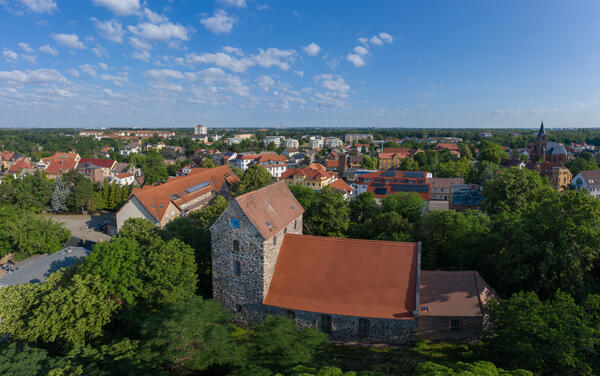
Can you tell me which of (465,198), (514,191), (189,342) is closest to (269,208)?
(189,342)

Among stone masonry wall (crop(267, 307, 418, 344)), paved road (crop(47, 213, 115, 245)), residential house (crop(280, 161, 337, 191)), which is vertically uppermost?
residential house (crop(280, 161, 337, 191))

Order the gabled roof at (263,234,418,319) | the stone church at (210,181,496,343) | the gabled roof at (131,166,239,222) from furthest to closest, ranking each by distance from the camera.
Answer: the gabled roof at (131,166,239,222) → the stone church at (210,181,496,343) → the gabled roof at (263,234,418,319)

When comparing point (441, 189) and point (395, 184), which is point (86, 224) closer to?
point (395, 184)

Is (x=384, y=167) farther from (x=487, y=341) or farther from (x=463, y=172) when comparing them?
(x=487, y=341)

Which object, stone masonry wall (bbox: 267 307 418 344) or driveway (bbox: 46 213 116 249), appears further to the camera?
driveway (bbox: 46 213 116 249)

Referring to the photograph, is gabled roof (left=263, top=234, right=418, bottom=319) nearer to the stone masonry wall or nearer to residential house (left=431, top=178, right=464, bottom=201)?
the stone masonry wall

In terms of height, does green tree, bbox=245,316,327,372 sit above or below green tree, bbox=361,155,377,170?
below

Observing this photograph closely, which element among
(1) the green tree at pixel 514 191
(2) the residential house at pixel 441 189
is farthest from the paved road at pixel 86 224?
(2) the residential house at pixel 441 189

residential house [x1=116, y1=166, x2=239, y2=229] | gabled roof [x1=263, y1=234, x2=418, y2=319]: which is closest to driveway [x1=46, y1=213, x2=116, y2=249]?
A: residential house [x1=116, y1=166, x2=239, y2=229]

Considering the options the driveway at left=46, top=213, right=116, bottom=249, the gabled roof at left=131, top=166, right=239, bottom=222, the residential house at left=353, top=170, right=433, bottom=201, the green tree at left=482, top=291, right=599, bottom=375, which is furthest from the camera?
the residential house at left=353, top=170, right=433, bottom=201
